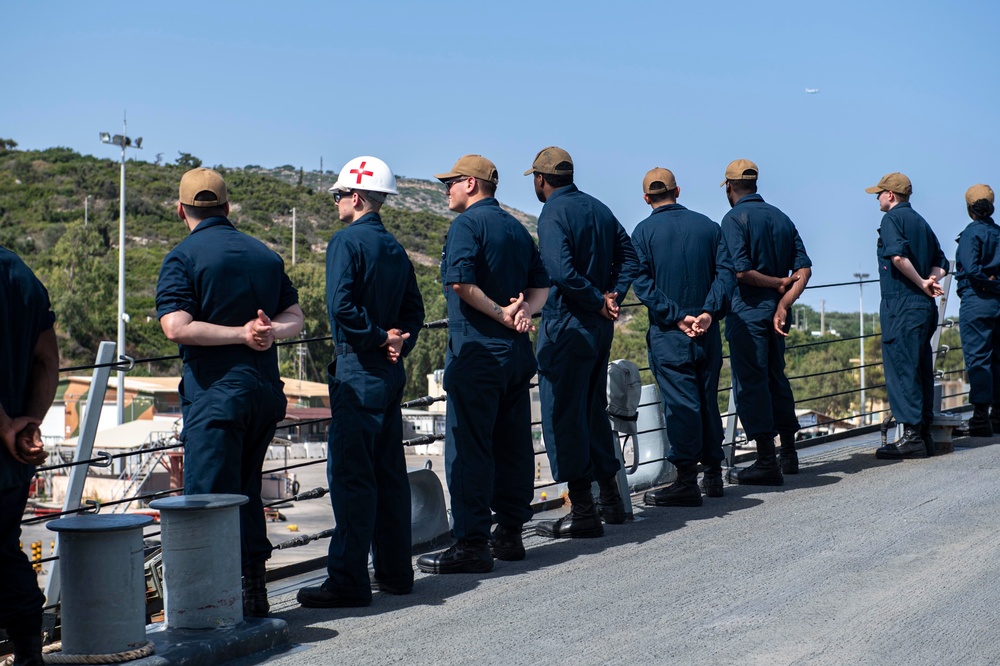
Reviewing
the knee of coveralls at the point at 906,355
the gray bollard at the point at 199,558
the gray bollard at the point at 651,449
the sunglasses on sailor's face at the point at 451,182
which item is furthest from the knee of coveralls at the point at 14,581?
the knee of coveralls at the point at 906,355

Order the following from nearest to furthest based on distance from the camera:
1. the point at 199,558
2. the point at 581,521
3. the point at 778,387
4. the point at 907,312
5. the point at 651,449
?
1. the point at 199,558
2. the point at 581,521
3. the point at 778,387
4. the point at 651,449
5. the point at 907,312

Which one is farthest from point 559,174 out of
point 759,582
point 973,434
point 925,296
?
point 973,434

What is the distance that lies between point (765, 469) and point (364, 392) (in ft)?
13.3

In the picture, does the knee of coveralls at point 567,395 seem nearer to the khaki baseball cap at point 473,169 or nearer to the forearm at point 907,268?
the khaki baseball cap at point 473,169

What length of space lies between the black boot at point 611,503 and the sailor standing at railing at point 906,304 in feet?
10.3

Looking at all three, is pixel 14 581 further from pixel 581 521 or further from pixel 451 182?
pixel 581 521

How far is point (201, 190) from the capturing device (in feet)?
16.7

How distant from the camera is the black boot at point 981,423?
10.7 metres

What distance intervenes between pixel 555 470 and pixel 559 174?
5.68 ft

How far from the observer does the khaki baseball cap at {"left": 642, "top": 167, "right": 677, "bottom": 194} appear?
777 centimetres

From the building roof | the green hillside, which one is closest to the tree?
the green hillside

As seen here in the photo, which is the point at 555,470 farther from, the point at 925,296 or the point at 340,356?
the point at 925,296

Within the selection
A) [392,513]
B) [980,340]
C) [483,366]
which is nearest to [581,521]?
[483,366]

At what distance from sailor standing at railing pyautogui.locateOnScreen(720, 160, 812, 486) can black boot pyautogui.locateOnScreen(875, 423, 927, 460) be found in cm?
148
